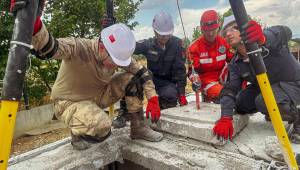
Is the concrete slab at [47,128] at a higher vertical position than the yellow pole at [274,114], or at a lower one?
lower

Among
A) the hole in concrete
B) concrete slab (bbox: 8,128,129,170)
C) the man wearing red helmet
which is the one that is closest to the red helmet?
the man wearing red helmet

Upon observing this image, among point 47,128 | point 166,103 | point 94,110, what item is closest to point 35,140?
point 47,128

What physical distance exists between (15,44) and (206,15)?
3757 mm

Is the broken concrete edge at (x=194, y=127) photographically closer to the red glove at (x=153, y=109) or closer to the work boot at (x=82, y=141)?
the red glove at (x=153, y=109)

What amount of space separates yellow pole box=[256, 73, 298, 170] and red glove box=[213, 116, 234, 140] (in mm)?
736

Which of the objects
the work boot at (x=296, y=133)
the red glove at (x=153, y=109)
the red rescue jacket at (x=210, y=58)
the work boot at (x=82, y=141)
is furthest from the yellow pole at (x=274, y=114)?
the red rescue jacket at (x=210, y=58)

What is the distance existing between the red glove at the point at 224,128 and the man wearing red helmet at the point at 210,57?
70.4 inches

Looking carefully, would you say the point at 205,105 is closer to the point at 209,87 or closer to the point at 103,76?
the point at 209,87

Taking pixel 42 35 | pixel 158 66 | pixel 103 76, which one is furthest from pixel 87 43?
pixel 158 66

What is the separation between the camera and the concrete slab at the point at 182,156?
2686 mm

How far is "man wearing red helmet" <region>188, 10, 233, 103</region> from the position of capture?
4.88m

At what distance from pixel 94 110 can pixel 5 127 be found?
1.57m

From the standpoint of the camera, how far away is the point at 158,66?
483cm

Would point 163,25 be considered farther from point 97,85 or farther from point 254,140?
point 254,140
